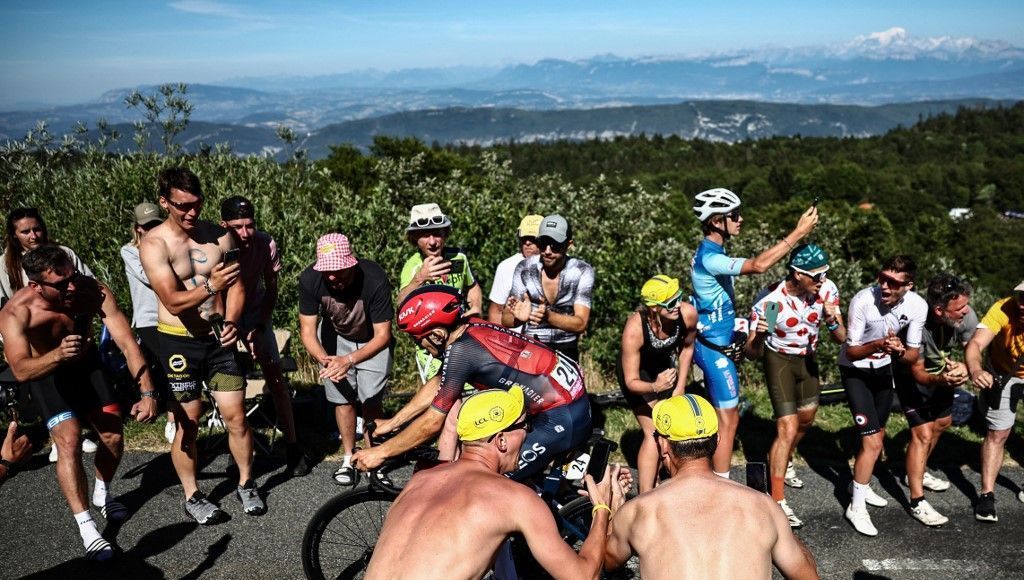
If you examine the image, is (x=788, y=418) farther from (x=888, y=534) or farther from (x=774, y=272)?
(x=774, y=272)

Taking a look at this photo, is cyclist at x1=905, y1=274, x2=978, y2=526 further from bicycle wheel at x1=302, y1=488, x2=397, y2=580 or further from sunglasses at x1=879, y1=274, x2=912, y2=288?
bicycle wheel at x1=302, y1=488, x2=397, y2=580

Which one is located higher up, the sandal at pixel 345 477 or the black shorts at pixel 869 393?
the black shorts at pixel 869 393

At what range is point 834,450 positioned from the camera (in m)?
6.55

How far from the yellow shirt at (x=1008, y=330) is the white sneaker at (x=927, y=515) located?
49.8 inches

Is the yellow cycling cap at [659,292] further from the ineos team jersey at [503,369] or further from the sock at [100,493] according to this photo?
the sock at [100,493]

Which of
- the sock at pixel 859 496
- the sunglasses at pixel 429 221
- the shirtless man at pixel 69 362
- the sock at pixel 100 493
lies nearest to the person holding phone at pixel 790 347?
the sock at pixel 859 496

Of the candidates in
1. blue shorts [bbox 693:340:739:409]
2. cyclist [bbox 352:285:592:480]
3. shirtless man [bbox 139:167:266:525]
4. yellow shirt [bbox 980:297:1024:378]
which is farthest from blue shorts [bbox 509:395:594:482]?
yellow shirt [bbox 980:297:1024:378]

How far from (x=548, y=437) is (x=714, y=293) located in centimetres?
217

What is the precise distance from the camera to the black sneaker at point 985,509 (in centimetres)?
534

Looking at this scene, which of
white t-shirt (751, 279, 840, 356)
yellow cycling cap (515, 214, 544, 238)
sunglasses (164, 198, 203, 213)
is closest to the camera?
sunglasses (164, 198, 203, 213)

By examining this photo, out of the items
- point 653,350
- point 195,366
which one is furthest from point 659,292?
point 195,366

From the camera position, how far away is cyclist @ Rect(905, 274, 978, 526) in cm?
537

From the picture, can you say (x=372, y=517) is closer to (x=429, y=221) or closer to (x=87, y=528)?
(x=87, y=528)

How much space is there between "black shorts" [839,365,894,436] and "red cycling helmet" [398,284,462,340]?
325 cm
